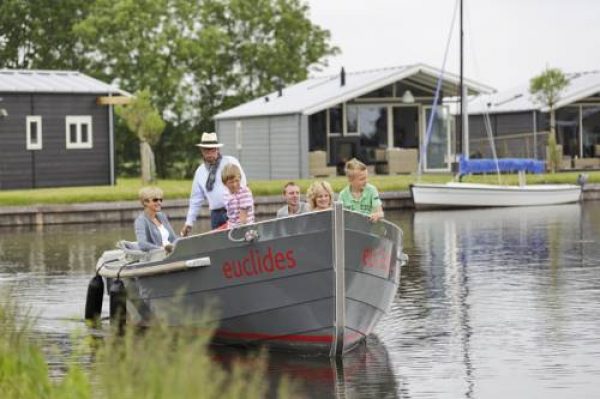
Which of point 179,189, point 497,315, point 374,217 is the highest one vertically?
point 374,217

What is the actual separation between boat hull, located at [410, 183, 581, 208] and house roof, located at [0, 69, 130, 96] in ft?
39.2

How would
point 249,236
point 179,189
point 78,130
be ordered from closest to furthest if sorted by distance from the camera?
1. point 249,236
2. point 179,189
3. point 78,130

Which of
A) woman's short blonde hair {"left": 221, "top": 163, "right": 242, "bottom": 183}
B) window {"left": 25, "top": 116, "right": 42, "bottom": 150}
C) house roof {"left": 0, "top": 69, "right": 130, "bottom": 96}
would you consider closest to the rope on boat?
woman's short blonde hair {"left": 221, "top": 163, "right": 242, "bottom": 183}

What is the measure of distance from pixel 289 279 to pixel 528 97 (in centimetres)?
4587

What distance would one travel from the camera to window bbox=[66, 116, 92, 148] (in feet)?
154

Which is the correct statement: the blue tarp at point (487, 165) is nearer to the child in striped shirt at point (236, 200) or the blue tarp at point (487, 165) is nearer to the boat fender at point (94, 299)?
the boat fender at point (94, 299)

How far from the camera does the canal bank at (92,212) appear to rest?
Answer: 3681 centimetres

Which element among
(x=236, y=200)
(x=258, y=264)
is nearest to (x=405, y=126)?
(x=236, y=200)

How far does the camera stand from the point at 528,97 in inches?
2308

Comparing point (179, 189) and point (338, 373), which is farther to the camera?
point (179, 189)

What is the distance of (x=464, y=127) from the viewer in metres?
48.6

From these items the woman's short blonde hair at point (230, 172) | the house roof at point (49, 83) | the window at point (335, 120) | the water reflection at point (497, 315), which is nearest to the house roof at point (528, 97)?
the window at point (335, 120)

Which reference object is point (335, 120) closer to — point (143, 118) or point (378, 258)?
point (143, 118)

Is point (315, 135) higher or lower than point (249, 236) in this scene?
higher
